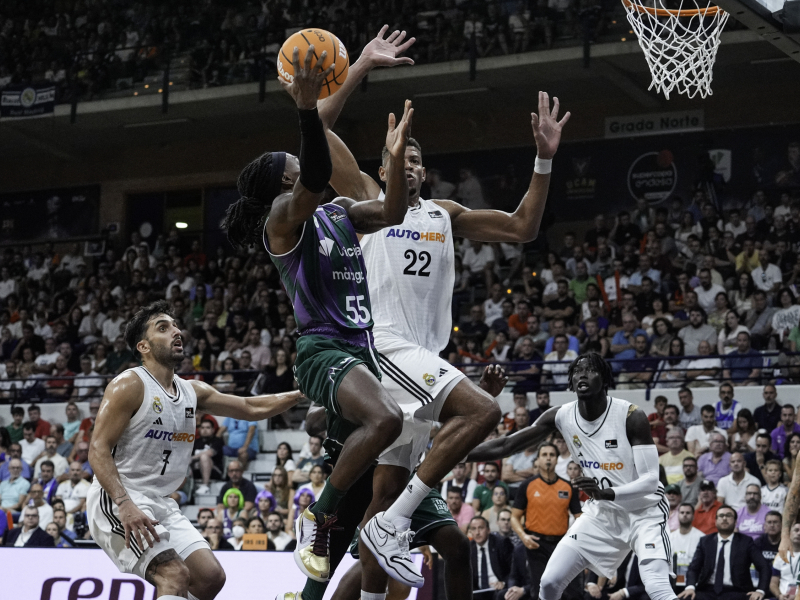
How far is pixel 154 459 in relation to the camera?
7.53 meters

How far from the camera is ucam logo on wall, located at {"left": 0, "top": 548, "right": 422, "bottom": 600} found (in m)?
9.88

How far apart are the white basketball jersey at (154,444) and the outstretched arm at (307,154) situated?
2.37 m

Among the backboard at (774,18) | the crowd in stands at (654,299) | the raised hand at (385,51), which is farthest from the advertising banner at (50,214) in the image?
the raised hand at (385,51)

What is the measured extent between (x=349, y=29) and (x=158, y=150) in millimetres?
7870

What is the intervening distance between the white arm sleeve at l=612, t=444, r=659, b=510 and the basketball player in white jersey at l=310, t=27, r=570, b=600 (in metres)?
2.96

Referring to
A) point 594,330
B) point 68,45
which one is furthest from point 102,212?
point 594,330

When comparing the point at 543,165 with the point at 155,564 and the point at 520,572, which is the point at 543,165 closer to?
the point at 155,564

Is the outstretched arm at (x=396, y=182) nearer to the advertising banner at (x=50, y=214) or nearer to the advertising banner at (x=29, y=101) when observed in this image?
the advertising banner at (x=29, y=101)

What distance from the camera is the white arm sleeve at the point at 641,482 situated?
29.4 ft

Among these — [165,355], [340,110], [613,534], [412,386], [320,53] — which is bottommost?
[613,534]

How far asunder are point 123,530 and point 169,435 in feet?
2.49

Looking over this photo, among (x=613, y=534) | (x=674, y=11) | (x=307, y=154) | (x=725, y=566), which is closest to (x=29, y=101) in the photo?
(x=674, y=11)

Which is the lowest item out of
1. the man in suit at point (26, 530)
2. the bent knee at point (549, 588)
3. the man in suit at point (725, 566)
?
the man in suit at point (26, 530)

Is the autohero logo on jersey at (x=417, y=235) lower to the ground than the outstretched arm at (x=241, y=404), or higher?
higher
